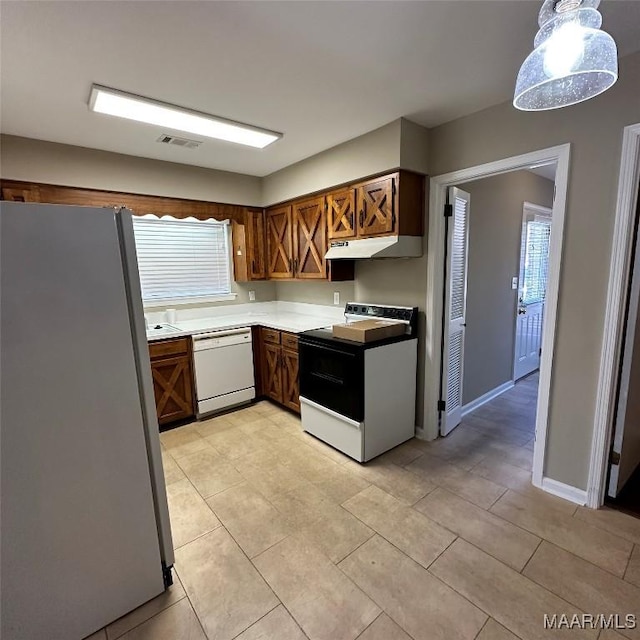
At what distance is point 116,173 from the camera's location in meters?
3.14

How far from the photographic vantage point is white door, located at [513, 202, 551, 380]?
4.07 metres

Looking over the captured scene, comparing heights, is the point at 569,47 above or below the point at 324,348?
above

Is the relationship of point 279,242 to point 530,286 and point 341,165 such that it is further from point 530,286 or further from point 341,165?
point 530,286

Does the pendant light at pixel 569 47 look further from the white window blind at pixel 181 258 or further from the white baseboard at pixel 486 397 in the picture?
the white window blind at pixel 181 258

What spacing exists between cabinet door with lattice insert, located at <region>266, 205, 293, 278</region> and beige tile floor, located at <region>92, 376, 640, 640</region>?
A: 2.02 metres

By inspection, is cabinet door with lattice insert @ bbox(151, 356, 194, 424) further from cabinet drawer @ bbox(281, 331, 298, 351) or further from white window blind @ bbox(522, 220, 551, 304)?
white window blind @ bbox(522, 220, 551, 304)

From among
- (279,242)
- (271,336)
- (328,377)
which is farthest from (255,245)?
(328,377)

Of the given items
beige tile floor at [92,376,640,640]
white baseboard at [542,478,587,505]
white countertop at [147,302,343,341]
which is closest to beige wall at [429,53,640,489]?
white baseboard at [542,478,587,505]

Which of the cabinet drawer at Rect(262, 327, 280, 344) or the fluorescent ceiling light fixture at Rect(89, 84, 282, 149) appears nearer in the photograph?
the fluorescent ceiling light fixture at Rect(89, 84, 282, 149)

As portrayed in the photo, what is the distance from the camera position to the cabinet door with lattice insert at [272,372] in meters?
3.64

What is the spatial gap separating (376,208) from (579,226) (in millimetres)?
1355

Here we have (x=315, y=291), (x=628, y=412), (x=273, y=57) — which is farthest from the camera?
(x=315, y=291)

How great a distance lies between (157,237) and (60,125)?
52.5 inches

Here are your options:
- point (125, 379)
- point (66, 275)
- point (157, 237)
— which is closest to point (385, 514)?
point (125, 379)
